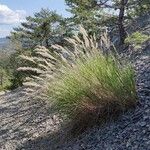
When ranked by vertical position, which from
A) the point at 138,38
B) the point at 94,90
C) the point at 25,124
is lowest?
the point at 25,124

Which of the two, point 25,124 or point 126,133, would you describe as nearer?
point 126,133

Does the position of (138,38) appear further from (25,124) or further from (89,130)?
(89,130)

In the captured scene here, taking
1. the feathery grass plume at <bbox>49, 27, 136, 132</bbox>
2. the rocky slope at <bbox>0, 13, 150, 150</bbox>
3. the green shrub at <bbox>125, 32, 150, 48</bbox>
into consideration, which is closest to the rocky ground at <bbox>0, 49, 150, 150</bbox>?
the rocky slope at <bbox>0, 13, 150, 150</bbox>

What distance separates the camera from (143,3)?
12.8m

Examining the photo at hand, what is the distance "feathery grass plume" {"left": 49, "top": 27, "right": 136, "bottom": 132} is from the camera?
6.55 m

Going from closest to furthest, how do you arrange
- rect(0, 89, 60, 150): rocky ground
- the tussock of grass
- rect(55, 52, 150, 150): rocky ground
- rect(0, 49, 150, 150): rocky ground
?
rect(55, 52, 150, 150): rocky ground, rect(0, 49, 150, 150): rocky ground, the tussock of grass, rect(0, 89, 60, 150): rocky ground

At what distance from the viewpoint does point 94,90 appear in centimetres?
669

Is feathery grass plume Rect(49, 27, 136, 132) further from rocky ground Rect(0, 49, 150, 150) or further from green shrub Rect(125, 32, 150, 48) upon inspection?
green shrub Rect(125, 32, 150, 48)

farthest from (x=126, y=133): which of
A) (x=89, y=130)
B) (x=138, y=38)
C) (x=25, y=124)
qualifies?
(x=138, y=38)

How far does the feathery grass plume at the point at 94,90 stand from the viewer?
655 cm

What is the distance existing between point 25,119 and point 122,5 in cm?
550

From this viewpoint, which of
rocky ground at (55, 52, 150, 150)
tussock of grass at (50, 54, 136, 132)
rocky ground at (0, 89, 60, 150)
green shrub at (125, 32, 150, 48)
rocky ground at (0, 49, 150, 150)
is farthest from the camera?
green shrub at (125, 32, 150, 48)

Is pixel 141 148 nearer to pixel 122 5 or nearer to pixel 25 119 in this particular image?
pixel 25 119

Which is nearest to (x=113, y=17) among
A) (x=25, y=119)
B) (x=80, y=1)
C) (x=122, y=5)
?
(x=122, y=5)
